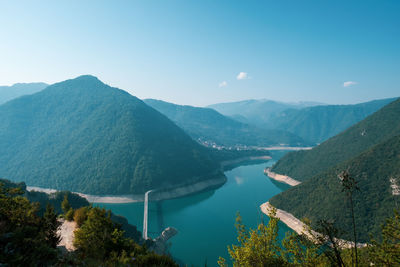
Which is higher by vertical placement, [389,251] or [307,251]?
[389,251]

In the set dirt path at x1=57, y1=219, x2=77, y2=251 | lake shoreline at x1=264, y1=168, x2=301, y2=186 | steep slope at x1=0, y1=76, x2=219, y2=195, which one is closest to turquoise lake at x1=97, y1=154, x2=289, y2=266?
lake shoreline at x1=264, y1=168, x2=301, y2=186

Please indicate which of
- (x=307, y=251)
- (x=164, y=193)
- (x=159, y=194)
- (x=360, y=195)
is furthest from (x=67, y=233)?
(x=164, y=193)

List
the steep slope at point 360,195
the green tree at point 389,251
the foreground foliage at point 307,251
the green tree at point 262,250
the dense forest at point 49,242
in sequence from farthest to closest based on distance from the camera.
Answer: the steep slope at point 360,195 → the green tree at point 262,250 → the foreground foliage at point 307,251 → the green tree at point 389,251 → the dense forest at point 49,242

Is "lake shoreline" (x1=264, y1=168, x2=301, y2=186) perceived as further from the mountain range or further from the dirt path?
the dirt path

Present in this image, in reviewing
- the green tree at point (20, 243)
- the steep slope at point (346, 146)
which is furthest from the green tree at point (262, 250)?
the steep slope at point (346, 146)

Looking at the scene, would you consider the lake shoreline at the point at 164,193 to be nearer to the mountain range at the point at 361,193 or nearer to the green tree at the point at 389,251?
the mountain range at the point at 361,193

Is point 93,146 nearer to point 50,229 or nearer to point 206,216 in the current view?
point 206,216
